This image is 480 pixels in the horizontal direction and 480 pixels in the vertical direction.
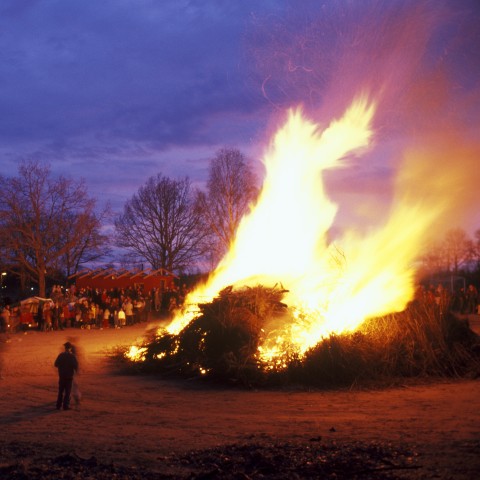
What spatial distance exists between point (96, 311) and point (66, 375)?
1969 centimetres

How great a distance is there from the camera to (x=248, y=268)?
61.4 ft

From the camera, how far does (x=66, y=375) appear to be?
11266mm

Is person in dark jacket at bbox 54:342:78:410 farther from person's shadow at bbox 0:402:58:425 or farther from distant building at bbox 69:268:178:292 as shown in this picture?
distant building at bbox 69:268:178:292

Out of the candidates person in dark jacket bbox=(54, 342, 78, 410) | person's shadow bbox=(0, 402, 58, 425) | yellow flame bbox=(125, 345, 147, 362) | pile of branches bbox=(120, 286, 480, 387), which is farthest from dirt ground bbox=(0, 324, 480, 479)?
yellow flame bbox=(125, 345, 147, 362)

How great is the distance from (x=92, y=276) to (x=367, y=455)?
137 feet

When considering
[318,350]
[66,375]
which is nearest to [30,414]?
[66,375]

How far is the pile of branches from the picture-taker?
13492 mm

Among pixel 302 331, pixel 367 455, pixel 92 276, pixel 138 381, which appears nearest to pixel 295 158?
pixel 302 331

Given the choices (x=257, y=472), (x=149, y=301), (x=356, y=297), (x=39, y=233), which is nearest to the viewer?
(x=257, y=472)

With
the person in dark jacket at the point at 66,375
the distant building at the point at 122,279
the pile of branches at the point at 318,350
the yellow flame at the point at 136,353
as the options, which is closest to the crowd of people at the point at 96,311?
the distant building at the point at 122,279

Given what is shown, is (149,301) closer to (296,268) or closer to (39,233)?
(39,233)

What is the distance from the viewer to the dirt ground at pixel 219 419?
7883mm

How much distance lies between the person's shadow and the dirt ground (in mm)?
17

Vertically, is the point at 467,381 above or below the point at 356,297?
below
